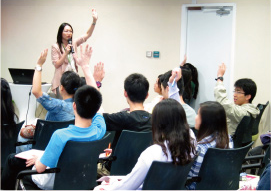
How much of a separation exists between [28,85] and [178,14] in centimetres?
283

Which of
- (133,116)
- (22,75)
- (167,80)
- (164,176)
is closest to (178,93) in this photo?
(167,80)

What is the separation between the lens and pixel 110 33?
7.37 metres

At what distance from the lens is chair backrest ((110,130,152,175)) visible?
323cm

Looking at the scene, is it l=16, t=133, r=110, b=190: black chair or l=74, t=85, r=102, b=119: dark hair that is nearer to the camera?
l=16, t=133, r=110, b=190: black chair

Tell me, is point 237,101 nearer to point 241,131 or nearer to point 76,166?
point 241,131

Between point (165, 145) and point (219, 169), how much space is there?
58 cm

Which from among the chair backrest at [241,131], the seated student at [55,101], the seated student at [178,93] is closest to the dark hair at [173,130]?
the seated student at [178,93]

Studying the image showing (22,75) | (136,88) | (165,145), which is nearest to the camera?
(165,145)

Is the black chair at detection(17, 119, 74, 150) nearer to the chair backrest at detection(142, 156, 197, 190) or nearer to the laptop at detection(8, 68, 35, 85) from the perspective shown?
the chair backrest at detection(142, 156, 197, 190)

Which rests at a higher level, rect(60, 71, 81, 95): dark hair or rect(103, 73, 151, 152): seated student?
rect(60, 71, 81, 95): dark hair

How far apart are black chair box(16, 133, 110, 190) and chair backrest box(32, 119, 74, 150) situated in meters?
0.62

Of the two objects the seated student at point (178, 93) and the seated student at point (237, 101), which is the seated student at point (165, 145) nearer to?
the seated student at point (178, 93)

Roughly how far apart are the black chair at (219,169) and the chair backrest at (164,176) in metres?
0.30

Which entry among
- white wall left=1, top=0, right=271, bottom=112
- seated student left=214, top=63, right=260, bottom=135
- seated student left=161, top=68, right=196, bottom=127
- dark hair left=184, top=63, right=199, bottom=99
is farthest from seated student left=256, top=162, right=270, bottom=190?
white wall left=1, top=0, right=271, bottom=112
